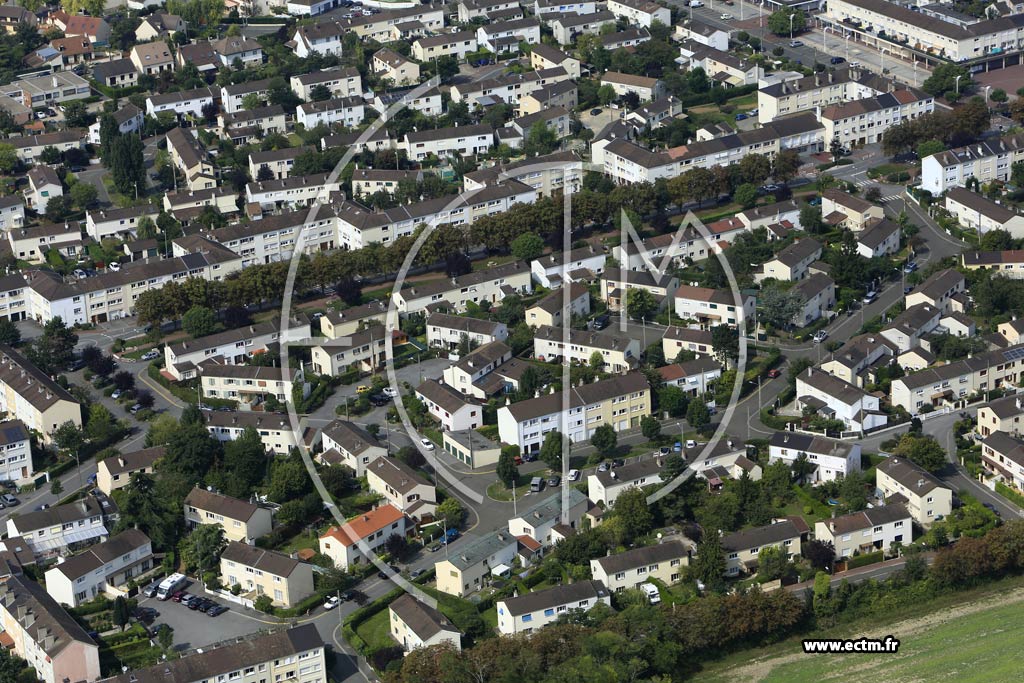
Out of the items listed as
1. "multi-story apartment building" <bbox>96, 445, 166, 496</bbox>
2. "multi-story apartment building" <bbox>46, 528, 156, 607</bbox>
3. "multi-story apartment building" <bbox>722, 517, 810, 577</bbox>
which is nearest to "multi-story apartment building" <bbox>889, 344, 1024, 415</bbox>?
"multi-story apartment building" <bbox>722, 517, 810, 577</bbox>

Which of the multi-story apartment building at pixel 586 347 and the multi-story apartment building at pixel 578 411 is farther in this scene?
the multi-story apartment building at pixel 586 347

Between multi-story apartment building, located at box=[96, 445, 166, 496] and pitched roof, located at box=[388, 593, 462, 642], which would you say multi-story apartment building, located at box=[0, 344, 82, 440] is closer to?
multi-story apartment building, located at box=[96, 445, 166, 496]

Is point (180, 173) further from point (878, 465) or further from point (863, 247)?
point (878, 465)

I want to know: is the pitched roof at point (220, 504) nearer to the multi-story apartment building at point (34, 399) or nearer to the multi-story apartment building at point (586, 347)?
the multi-story apartment building at point (34, 399)

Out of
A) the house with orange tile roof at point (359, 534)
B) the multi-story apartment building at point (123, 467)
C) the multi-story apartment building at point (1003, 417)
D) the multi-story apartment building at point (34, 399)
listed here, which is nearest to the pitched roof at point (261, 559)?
the house with orange tile roof at point (359, 534)

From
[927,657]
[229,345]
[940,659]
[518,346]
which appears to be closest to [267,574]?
[229,345]

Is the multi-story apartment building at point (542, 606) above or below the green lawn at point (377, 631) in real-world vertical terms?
above

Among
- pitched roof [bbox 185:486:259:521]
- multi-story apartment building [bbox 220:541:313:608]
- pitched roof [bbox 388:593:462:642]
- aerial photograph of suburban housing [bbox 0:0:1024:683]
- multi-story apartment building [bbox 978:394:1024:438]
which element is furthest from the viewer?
multi-story apartment building [bbox 978:394:1024:438]

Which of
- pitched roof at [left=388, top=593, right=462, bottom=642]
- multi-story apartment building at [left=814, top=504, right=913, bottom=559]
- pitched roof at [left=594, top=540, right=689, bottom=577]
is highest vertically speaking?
pitched roof at [left=388, top=593, right=462, bottom=642]
